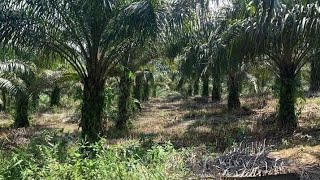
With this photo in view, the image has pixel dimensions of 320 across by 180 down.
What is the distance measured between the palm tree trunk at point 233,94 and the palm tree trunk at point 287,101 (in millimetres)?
5944

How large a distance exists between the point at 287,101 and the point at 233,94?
639 cm

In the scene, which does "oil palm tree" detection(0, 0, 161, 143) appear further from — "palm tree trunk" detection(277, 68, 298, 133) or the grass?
"palm tree trunk" detection(277, 68, 298, 133)

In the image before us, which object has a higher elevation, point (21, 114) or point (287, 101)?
point (287, 101)

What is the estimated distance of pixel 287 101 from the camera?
11.1 m

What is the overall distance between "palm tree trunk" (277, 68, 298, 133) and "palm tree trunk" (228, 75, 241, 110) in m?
5.94

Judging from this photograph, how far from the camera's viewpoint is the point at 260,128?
38.3 feet

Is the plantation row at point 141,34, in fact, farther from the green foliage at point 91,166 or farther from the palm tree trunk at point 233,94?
the palm tree trunk at point 233,94

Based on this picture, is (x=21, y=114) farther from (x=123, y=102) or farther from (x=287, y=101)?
(x=287, y=101)

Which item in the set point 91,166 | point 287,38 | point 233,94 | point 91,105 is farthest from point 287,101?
point 91,166

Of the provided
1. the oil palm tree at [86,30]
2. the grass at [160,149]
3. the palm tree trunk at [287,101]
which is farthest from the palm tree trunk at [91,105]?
the palm tree trunk at [287,101]

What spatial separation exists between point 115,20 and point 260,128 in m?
4.80

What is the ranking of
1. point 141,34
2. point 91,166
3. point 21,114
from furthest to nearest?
point 21,114 < point 141,34 < point 91,166

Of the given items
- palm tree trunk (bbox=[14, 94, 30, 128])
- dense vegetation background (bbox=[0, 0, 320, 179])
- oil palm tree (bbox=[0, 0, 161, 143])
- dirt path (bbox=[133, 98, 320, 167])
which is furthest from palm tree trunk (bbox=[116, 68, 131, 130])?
palm tree trunk (bbox=[14, 94, 30, 128])

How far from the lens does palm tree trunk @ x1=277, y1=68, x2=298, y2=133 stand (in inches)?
432
